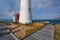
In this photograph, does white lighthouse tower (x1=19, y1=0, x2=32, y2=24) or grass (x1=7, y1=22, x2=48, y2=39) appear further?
white lighthouse tower (x1=19, y1=0, x2=32, y2=24)

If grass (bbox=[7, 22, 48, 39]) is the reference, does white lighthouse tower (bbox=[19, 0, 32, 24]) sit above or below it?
above

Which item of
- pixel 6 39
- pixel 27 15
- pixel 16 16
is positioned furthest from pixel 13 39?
pixel 16 16

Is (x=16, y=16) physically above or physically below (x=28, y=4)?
below

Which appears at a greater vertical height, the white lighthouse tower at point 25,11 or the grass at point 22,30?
the white lighthouse tower at point 25,11

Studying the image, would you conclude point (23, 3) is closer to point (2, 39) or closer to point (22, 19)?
point (22, 19)

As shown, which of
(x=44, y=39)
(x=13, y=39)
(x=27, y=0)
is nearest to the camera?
(x=13, y=39)

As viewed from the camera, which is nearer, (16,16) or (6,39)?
(6,39)

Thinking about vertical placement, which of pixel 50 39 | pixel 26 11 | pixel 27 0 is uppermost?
pixel 27 0

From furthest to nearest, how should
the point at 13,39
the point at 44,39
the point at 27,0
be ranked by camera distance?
1. the point at 27,0
2. the point at 44,39
3. the point at 13,39

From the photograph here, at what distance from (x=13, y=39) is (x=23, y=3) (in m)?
16.8

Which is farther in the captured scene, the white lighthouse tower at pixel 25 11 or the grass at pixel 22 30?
the white lighthouse tower at pixel 25 11

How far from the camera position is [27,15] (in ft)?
93.2

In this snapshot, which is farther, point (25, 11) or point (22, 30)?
point (25, 11)

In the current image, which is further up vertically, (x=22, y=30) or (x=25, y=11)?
(x=25, y=11)
